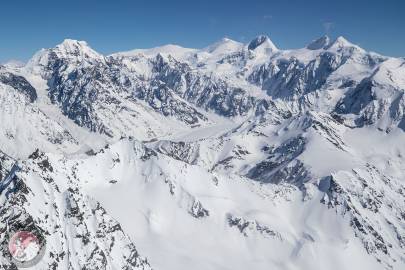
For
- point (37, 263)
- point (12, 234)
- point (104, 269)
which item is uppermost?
point (12, 234)

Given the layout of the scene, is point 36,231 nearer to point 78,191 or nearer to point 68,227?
point 68,227

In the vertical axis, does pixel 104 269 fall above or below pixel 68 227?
below

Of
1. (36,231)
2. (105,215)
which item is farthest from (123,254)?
(36,231)

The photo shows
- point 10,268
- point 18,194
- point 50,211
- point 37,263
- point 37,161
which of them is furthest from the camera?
point 37,161

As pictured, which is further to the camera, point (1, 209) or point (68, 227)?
point (68, 227)

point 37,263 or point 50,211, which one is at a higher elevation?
Answer: point 50,211

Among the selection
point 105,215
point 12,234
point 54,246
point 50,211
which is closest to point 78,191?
point 105,215

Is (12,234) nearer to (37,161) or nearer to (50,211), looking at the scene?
(50,211)

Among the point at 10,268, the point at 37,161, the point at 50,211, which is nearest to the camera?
the point at 10,268

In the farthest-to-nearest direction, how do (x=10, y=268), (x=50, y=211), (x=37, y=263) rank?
1. (x=50, y=211)
2. (x=37, y=263)
3. (x=10, y=268)
